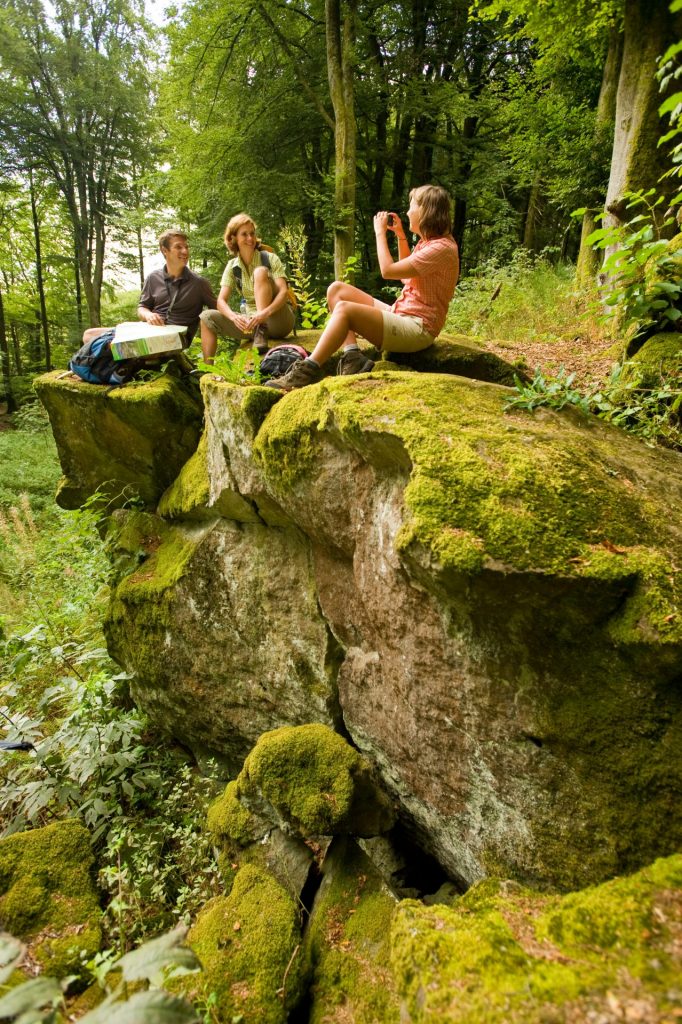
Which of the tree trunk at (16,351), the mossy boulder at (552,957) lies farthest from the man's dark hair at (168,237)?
the tree trunk at (16,351)

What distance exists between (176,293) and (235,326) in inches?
31.8

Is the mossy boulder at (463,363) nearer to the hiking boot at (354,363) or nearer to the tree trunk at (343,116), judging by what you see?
the hiking boot at (354,363)

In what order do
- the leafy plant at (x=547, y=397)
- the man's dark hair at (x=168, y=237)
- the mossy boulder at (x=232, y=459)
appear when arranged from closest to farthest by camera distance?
the leafy plant at (x=547, y=397)
the mossy boulder at (x=232, y=459)
the man's dark hair at (x=168, y=237)

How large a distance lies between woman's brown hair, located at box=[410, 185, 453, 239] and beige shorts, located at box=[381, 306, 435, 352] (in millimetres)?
589

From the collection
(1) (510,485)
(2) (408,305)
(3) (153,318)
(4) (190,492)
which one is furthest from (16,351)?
(1) (510,485)

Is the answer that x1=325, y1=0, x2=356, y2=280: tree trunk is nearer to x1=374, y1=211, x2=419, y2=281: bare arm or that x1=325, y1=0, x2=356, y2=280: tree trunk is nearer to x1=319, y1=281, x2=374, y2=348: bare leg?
x1=374, y1=211, x2=419, y2=281: bare arm

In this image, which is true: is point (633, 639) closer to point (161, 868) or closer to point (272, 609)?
point (272, 609)

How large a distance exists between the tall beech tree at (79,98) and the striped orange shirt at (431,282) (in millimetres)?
18319

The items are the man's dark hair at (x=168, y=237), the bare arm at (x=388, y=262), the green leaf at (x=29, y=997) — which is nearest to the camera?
the green leaf at (x=29, y=997)

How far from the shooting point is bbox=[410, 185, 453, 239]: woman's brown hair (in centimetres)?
338

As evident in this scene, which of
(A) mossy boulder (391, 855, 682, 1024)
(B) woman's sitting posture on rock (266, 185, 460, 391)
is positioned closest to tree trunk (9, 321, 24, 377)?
(B) woman's sitting posture on rock (266, 185, 460, 391)

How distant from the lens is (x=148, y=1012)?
102 cm

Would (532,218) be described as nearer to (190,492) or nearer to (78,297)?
(190,492)

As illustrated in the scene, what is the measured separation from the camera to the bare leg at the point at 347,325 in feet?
10.7
